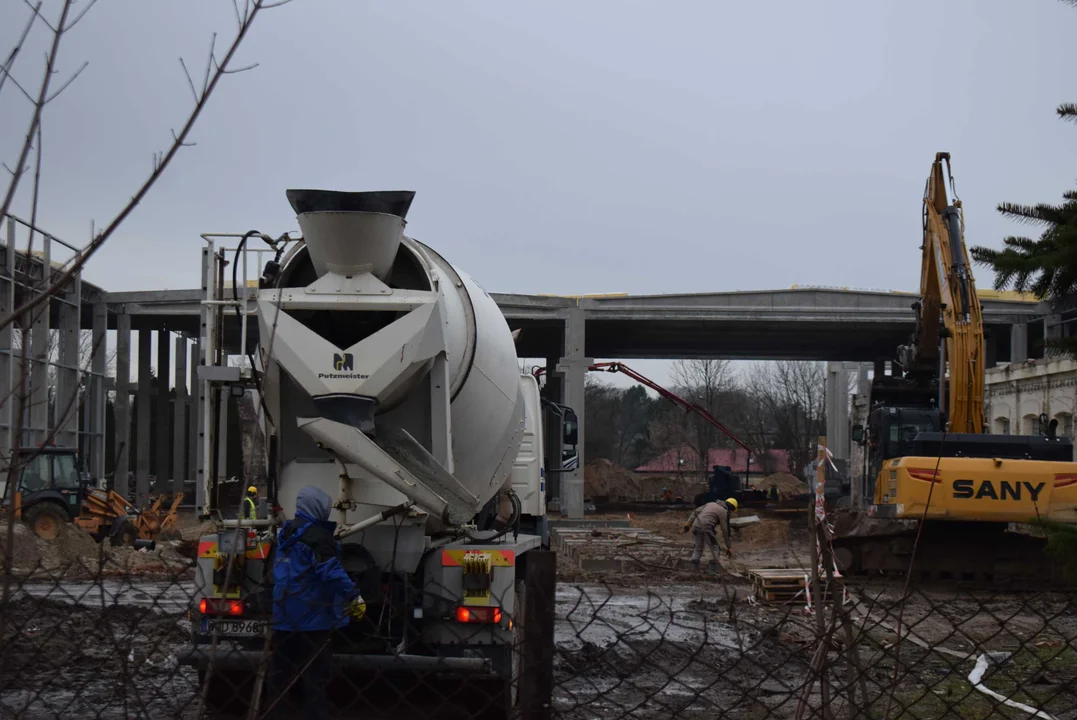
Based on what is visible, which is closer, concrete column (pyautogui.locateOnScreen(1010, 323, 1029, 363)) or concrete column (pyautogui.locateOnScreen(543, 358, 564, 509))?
concrete column (pyautogui.locateOnScreen(1010, 323, 1029, 363))

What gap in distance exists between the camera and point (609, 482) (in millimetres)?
56906

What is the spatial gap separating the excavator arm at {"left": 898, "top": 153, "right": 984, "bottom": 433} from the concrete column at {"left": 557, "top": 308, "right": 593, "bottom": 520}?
1659 cm

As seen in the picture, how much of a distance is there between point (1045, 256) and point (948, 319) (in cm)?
1316

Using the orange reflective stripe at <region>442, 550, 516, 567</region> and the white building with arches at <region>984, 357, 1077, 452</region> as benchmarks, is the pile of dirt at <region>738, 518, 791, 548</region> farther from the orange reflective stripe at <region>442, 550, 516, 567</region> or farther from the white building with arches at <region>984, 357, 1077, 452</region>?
the orange reflective stripe at <region>442, 550, 516, 567</region>

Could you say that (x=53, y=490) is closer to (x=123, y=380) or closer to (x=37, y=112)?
(x=123, y=380)

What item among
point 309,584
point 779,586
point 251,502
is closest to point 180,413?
point 779,586

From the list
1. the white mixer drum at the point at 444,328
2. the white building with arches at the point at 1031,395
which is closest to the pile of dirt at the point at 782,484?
the white building with arches at the point at 1031,395

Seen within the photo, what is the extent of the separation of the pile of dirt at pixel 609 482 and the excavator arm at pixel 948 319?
35.9 metres

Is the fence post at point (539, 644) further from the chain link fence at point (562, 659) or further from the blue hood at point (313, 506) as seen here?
the blue hood at point (313, 506)

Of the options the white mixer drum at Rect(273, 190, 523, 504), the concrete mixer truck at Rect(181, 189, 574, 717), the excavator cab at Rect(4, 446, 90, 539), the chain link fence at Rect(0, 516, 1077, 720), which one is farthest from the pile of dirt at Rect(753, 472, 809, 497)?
the concrete mixer truck at Rect(181, 189, 574, 717)

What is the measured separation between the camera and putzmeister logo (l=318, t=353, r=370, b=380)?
294 inches

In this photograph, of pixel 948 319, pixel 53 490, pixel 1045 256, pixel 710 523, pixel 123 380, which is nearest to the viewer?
pixel 1045 256

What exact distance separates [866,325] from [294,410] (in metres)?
31.7

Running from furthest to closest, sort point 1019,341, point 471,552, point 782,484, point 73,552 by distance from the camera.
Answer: point 782,484 < point 1019,341 < point 73,552 < point 471,552
